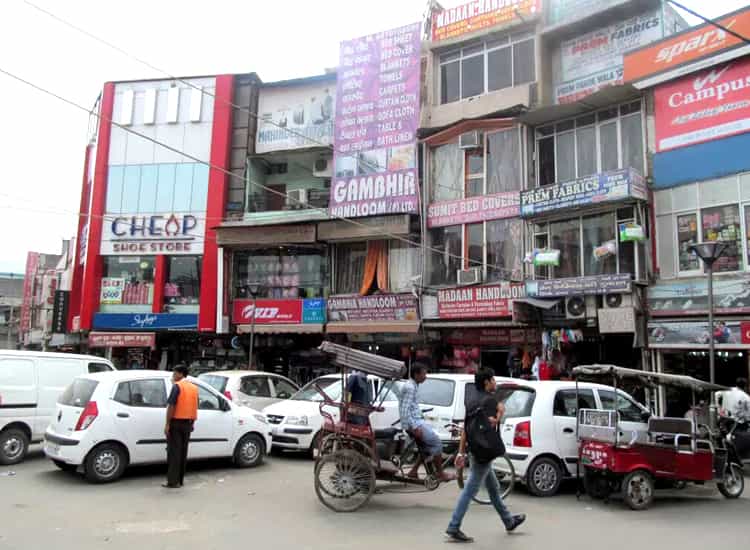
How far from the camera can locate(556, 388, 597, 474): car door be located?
30.1 feet

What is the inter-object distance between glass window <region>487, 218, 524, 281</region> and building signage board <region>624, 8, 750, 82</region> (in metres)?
5.23

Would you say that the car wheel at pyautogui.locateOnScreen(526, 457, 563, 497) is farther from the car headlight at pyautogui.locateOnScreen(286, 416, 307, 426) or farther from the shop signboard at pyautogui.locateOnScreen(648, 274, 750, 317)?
the shop signboard at pyautogui.locateOnScreen(648, 274, 750, 317)

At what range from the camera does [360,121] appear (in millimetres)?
23328

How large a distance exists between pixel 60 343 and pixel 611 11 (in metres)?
27.0

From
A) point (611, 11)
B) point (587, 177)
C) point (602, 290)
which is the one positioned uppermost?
point (611, 11)

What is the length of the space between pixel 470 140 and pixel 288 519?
15674 mm

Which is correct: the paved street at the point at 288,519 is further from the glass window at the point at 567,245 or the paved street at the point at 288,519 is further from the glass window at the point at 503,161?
the glass window at the point at 503,161

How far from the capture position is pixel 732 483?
31.2 ft

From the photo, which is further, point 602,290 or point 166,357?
point 166,357

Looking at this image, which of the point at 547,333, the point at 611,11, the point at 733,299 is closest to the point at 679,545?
the point at 733,299

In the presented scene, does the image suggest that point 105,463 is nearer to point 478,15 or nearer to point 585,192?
point 585,192

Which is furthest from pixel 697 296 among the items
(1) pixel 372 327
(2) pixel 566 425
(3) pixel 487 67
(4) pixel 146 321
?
(4) pixel 146 321

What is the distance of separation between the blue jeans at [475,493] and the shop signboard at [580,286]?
10877 mm

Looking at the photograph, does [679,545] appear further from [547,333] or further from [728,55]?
[728,55]
